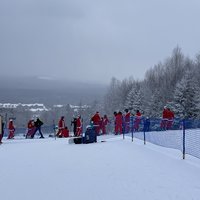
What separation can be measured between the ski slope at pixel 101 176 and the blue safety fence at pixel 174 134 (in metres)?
1.52

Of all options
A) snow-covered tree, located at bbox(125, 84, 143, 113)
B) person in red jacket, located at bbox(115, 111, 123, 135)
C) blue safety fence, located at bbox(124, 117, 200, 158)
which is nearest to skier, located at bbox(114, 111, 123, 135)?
person in red jacket, located at bbox(115, 111, 123, 135)

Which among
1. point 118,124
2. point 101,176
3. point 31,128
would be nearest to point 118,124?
point 118,124

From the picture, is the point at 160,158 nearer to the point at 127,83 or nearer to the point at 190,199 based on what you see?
the point at 190,199

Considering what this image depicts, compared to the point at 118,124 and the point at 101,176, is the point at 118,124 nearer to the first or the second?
the point at 118,124

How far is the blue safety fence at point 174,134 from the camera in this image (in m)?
16.4

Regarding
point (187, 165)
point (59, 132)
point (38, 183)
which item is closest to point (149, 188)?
point (38, 183)

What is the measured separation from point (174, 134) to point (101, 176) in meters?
9.70

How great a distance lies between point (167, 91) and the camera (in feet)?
242

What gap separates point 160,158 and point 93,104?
129 meters

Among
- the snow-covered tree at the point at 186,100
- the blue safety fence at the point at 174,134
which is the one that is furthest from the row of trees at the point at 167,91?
the blue safety fence at the point at 174,134

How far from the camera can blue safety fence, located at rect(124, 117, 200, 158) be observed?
1642 centimetres

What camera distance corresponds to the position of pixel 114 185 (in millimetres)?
9297

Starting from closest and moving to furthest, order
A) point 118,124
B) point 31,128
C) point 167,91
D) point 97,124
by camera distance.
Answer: point 118,124 → point 97,124 → point 31,128 → point 167,91

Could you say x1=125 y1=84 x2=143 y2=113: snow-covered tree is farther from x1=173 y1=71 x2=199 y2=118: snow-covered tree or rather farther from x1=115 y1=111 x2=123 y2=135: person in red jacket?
x1=115 y1=111 x2=123 y2=135: person in red jacket
